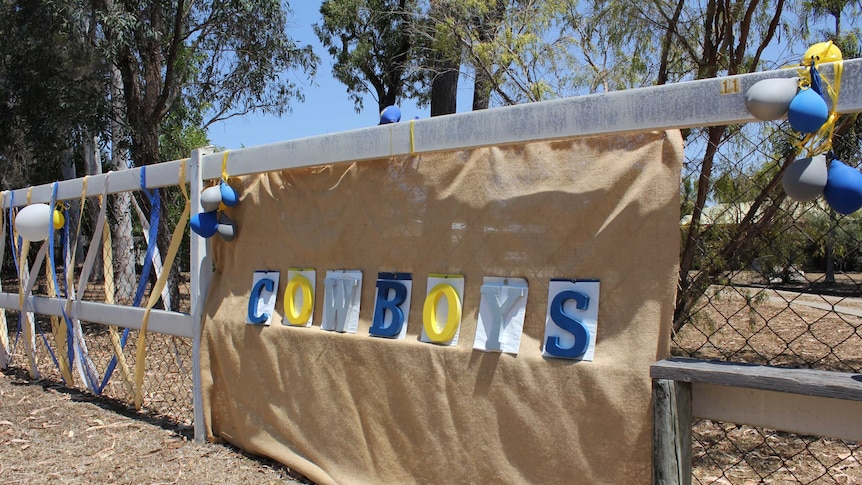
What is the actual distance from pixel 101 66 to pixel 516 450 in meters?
10.6

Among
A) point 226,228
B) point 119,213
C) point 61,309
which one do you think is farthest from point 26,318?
point 119,213

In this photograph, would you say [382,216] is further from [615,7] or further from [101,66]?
[101,66]

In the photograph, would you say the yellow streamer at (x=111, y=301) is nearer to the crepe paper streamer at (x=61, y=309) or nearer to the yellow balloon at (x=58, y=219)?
the crepe paper streamer at (x=61, y=309)

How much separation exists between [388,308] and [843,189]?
1.89m

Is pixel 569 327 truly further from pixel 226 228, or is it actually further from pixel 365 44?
pixel 365 44

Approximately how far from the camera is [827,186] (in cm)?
191

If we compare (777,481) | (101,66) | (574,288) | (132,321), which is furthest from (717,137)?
(101,66)

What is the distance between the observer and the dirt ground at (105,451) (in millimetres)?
3680

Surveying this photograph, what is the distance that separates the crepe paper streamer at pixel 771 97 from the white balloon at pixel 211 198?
2.93 metres

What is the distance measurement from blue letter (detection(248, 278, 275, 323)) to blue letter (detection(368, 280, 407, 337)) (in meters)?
0.82

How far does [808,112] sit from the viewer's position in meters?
1.90

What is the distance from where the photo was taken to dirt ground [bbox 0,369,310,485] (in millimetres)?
3680

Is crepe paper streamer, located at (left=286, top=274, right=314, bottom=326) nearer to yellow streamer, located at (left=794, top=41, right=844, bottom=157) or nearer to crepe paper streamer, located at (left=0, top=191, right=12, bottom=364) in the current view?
yellow streamer, located at (left=794, top=41, right=844, bottom=157)

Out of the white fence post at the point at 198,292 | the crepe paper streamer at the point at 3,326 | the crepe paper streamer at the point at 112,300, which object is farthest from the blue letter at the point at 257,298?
the crepe paper streamer at the point at 3,326
